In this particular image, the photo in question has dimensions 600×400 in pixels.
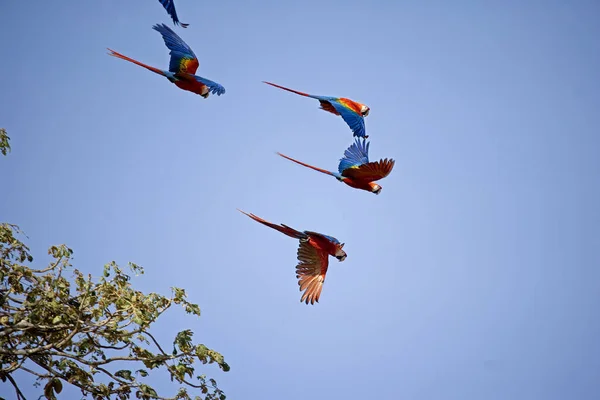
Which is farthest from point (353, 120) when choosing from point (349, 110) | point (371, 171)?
point (371, 171)

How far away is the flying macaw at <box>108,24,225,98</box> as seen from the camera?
7129mm

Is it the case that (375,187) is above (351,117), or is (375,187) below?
below

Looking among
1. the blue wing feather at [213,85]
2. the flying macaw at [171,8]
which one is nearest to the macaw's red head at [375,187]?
the blue wing feather at [213,85]

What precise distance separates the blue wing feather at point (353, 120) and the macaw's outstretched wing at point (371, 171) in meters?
0.48

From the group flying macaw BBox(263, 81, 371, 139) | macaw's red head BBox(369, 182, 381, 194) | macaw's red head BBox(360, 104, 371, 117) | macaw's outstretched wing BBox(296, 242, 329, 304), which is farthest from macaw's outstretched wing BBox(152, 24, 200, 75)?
macaw's red head BBox(369, 182, 381, 194)

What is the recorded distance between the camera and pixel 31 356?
504cm

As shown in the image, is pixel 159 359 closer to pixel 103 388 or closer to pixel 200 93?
pixel 103 388

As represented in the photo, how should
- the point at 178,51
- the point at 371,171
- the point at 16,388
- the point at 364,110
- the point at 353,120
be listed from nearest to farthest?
the point at 16,388 < the point at 178,51 < the point at 371,171 < the point at 353,120 < the point at 364,110

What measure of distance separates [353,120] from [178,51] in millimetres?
2124

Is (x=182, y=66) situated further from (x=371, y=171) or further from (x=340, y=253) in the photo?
(x=340, y=253)

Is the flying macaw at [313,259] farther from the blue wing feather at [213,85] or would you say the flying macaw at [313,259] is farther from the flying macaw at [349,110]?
the blue wing feather at [213,85]

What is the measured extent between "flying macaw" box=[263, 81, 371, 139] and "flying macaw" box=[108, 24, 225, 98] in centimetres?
114

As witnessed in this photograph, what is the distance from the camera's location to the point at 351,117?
26.1 feet

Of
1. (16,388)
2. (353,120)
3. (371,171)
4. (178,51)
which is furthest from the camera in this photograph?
(353,120)
